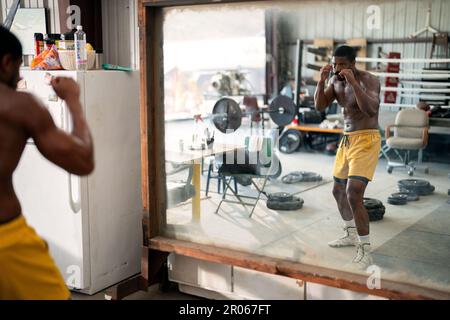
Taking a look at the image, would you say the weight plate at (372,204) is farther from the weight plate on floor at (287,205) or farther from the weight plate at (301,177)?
the weight plate at (301,177)

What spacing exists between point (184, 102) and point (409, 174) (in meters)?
4.28

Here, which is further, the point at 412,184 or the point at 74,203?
the point at 412,184

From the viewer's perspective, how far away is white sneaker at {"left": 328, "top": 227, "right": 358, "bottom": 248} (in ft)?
14.7

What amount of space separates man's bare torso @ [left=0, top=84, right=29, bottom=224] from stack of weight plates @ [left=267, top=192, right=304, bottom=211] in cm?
349

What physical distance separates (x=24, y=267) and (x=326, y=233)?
326 cm

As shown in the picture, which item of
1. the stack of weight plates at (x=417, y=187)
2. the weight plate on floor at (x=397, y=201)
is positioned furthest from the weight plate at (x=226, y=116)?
the stack of weight plates at (x=417, y=187)

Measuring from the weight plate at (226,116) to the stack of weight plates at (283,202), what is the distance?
0.88m

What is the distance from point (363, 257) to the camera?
14.0 feet

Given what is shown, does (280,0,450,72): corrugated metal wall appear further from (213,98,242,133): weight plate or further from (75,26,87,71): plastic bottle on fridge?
(75,26,87,71): plastic bottle on fridge

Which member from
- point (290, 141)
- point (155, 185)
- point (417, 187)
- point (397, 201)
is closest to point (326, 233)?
point (155, 185)

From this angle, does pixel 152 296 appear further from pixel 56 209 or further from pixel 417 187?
pixel 417 187

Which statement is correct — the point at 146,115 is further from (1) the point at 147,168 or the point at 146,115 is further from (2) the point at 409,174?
(2) the point at 409,174

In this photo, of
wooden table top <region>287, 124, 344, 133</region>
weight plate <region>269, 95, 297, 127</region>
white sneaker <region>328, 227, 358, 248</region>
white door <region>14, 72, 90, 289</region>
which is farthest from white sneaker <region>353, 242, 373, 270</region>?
wooden table top <region>287, 124, 344, 133</region>
